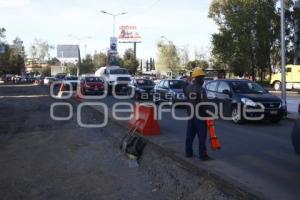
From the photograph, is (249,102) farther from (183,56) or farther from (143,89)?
(183,56)

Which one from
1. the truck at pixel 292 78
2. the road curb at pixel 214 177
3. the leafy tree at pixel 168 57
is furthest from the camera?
the leafy tree at pixel 168 57

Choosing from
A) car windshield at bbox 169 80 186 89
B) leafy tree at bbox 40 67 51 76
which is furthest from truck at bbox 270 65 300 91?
leafy tree at bbox 40 67 51 76

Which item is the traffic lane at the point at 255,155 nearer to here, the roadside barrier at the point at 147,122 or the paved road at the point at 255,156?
the paved road at the point at 255,156

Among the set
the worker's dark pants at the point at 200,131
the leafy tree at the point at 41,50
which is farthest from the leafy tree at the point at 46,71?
the worker's dark pants at the point at 200,131

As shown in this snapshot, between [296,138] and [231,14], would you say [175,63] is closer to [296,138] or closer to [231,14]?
[231,14]

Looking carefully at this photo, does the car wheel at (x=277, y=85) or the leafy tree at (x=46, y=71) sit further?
the leafy tree at (x=46, y=71)

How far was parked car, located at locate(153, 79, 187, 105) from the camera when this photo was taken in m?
26.1

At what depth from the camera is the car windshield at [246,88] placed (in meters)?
19.1

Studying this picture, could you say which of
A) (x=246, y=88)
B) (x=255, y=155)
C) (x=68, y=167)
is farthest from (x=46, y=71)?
(x=255, y=155)

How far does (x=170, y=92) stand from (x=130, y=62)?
248 feet

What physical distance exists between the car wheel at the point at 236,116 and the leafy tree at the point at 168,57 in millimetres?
90355

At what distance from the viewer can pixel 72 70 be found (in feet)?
405

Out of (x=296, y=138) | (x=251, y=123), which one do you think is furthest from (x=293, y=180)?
(x=251, y=123)

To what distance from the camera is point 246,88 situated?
63.3 ft
